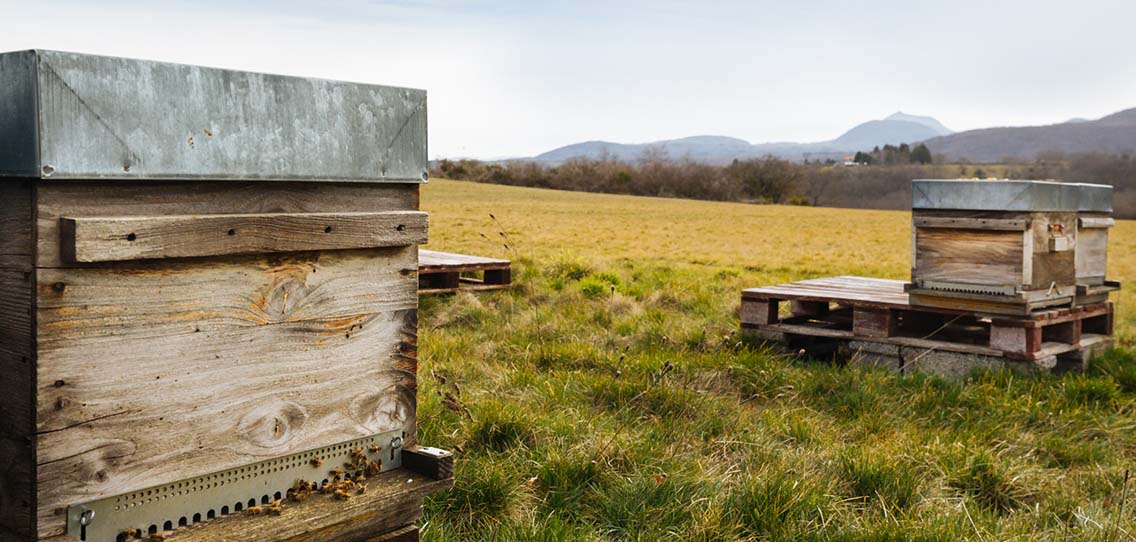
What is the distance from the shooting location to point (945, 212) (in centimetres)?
670

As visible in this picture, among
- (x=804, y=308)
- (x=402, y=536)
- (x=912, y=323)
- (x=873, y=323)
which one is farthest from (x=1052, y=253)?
(x=402, y=536)

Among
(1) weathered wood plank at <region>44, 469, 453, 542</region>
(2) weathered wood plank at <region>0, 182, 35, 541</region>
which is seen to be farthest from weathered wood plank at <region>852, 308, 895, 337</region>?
(2) weathered wood plank at <region>0, 182, 35, 541</region>

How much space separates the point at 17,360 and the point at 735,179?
66189 mm

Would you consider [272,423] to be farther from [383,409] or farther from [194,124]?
[194,124]

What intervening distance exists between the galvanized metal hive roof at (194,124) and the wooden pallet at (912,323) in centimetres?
502

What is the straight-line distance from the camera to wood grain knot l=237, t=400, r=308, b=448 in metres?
2.43

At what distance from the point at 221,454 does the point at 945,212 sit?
5.63 meters

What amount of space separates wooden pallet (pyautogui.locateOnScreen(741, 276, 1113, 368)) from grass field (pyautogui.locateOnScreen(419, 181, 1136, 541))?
0.26 m

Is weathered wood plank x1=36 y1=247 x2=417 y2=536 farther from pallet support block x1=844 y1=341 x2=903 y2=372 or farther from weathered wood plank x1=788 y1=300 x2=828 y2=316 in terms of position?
weathered wood plank x1=788 y1=300 x2=828 y2=316

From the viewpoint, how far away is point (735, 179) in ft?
219

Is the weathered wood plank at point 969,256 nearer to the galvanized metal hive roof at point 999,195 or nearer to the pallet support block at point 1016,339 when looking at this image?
the galvanized metal hive roof at point 999,195

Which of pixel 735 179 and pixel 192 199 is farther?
pixel 735 179

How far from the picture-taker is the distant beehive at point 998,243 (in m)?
6.44

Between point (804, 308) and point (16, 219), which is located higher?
point (16, 219)
